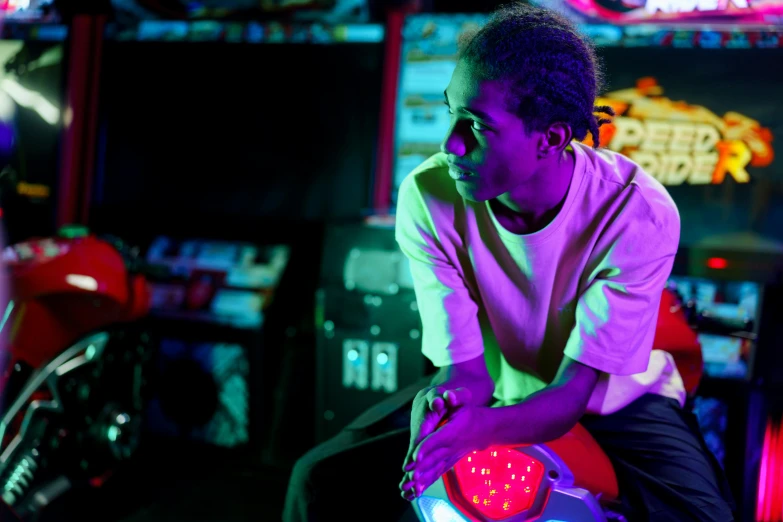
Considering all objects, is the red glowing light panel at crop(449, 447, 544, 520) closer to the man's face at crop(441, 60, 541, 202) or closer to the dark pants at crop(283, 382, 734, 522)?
the dark pants at crop(283, 382, 734, 522)

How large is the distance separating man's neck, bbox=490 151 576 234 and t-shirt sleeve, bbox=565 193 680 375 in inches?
4.5

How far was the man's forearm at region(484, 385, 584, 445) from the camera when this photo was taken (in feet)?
3.23

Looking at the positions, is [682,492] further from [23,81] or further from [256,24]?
[23,81]

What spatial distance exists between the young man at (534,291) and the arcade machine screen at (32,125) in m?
2.80

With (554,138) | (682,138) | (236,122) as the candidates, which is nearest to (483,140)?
(554,138)

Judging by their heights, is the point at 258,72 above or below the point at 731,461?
above

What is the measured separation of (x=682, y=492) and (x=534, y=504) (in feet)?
1.29

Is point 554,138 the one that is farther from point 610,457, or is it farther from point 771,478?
point 771,478

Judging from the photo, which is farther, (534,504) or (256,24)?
(256,24)

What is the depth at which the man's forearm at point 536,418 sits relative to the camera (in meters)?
0.98

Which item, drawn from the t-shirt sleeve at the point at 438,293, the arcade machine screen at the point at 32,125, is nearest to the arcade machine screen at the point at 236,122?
the arcade machine screen at the point at 32,125

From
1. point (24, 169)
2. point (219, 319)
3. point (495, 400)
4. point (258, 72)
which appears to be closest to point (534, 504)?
point (495, 400)

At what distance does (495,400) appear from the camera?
1.47m

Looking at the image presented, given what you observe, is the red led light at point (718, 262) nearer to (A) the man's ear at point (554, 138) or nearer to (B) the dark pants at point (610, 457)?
(B) the dark pants at point (610, 457)
